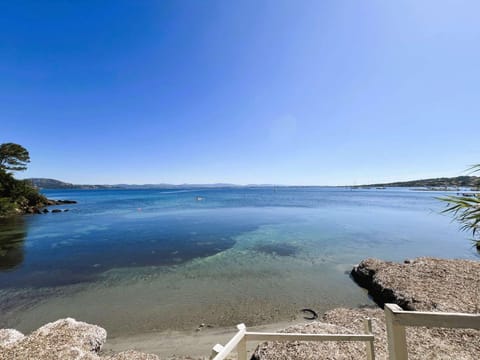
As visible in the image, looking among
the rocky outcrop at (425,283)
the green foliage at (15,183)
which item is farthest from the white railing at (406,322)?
the green foliage at (15,183)

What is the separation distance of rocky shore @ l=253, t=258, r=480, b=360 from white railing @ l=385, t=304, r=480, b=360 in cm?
281

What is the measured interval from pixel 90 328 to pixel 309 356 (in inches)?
195

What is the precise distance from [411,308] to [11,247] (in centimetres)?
2094

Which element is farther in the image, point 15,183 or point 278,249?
point 15,183

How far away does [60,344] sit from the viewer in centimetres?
407

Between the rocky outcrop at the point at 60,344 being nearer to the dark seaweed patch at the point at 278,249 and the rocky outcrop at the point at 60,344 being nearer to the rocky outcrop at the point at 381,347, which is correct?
the rocky outcrop at the point at 381,347

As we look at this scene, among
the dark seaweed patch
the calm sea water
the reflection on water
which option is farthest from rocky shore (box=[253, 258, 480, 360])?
the reflection on water

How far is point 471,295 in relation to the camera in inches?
229

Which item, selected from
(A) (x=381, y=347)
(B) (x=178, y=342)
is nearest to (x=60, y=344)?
(B) (x=178, y=342)

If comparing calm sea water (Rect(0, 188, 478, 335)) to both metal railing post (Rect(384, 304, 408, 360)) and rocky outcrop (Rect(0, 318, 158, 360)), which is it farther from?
metal railing post (Rect(384, 304, 408, 360))

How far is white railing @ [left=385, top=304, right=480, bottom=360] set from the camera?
4.65ft

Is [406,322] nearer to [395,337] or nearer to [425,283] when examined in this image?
[395,337]

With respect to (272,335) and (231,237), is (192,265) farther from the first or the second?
(272,335)

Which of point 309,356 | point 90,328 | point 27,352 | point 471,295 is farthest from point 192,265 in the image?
point 471,295
